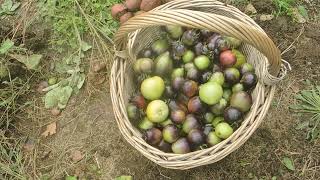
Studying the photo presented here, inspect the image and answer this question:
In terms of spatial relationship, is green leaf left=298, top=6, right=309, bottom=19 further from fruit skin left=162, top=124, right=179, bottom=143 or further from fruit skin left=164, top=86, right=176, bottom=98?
fruit skin left=162, top=124, right=179, bottom=143

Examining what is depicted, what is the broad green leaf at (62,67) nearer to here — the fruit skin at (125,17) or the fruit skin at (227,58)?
the fruit skin at (125,17)

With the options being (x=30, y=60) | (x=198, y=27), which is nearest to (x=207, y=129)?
(x=198, y=27)

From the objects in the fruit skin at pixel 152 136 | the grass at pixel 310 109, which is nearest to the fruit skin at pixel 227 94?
the fruit skin at pixel 152 136

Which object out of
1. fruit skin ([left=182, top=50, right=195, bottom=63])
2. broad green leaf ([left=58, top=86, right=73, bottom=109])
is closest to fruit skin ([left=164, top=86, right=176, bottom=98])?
fruit skin ([left=182, top=50, right=195, bottom=63])

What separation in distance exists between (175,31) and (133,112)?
0.59m

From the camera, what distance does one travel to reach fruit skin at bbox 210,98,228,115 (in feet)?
9.02

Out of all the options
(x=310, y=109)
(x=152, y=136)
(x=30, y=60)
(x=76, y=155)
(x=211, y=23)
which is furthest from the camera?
(x=30, y=60)

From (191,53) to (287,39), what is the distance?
900mm

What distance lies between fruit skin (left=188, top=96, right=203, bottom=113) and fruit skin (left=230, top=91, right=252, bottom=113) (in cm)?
20

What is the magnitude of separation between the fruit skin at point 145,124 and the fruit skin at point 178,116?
0.15 m

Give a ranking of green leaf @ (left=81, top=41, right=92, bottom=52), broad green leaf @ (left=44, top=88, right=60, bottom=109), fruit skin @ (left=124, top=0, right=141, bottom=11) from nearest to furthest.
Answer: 1. fruit skin @ (left=124, top=0, right=141, bottom=11)
2. broad green leaf @ (left=44, top=88, right=60, bottom=109)
3. green leaf @ (left=81, top=41, right=92, bottom=52)

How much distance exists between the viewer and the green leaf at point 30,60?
3.53 metres

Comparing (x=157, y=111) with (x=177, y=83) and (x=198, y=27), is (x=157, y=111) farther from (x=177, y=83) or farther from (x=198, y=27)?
(x=198, y=27)

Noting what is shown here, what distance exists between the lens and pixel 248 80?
276cm
